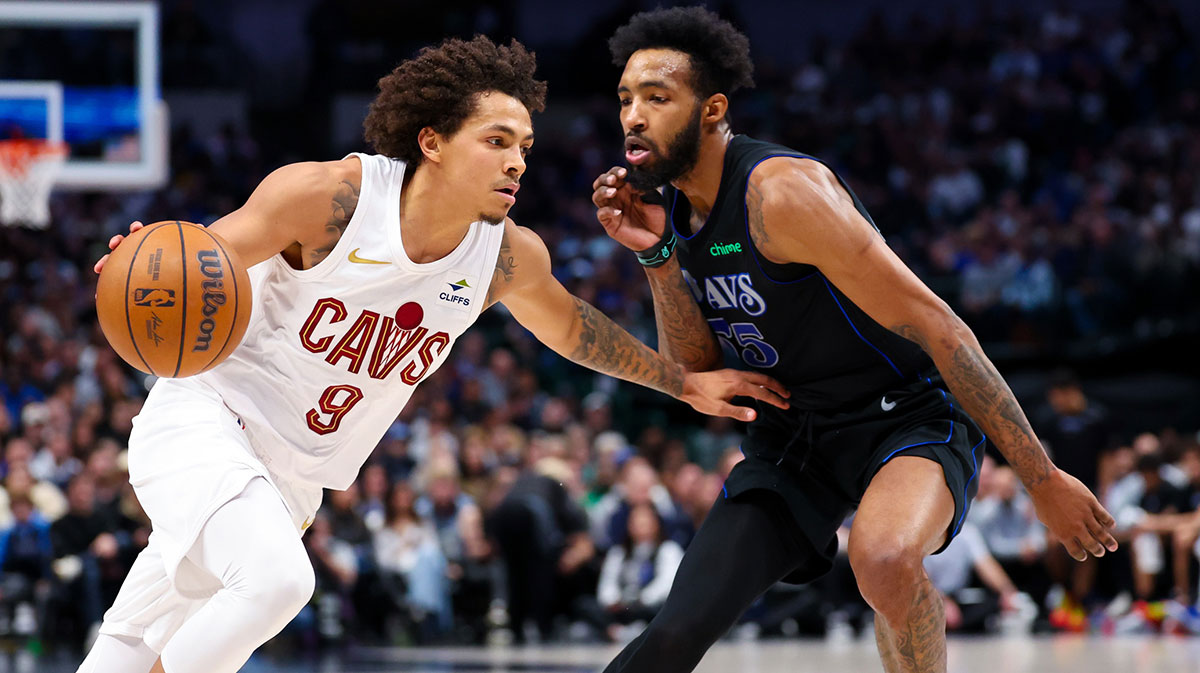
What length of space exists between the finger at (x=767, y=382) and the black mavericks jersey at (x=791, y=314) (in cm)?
3

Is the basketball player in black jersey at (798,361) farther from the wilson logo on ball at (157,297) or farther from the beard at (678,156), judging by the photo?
the wilson logo on ball at (157,297)

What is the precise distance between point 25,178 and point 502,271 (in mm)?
7362

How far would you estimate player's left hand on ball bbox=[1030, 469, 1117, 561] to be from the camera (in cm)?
408

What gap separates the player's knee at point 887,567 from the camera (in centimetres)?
403

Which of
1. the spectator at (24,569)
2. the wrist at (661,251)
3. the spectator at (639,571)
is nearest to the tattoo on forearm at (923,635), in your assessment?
the wrist at (661,251)

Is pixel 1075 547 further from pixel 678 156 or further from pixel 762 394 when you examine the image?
pixel 678 156

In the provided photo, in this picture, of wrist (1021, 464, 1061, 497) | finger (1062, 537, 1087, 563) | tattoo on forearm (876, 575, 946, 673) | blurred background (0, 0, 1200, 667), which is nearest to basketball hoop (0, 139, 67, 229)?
blurred background (0, 0, 1200, 667)

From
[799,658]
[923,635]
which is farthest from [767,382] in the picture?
[799,658]

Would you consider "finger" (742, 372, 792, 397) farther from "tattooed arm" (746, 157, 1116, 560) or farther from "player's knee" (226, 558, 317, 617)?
"player's knee" (226, 558, 317, 617)

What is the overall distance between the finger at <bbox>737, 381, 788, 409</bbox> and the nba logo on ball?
1051 millimetres

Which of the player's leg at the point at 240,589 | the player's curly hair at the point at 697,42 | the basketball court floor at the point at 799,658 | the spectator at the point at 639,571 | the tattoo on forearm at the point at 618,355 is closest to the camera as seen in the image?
the player's leg at the point at 240,589

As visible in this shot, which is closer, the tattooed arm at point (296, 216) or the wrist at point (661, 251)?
the tattooed arm at point (296, 216)

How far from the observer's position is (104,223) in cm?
1638

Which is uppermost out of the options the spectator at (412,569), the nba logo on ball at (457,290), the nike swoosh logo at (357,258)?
the nike swoosh logo at (357,258)
